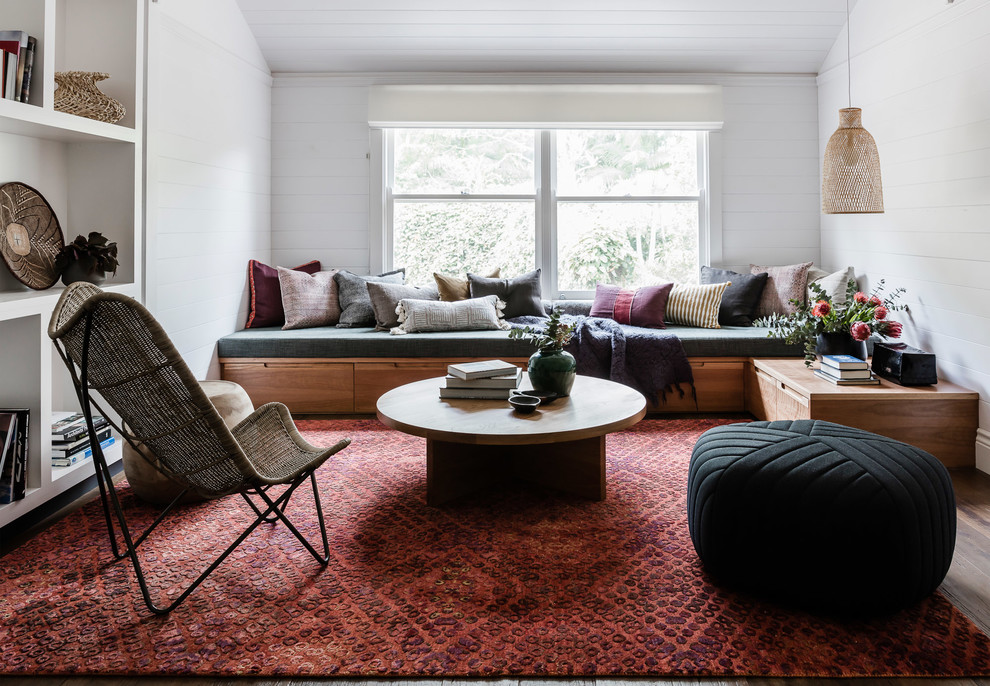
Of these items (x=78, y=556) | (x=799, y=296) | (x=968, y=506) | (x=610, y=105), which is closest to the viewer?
(x=78, y=556)

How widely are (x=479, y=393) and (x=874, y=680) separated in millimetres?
1727

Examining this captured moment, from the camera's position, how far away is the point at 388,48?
16.0 ft

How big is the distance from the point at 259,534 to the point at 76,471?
92cm

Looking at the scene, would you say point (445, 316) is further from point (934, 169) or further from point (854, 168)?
point (934, 169)

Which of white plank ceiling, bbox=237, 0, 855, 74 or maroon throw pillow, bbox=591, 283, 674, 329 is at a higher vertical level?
white plank ceiling, bbox=237, 0, 855, 74

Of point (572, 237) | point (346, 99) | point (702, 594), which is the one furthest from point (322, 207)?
point (702, 594)

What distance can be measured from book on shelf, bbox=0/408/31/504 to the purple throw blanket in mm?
2828

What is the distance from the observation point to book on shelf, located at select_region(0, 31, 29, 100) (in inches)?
98.5

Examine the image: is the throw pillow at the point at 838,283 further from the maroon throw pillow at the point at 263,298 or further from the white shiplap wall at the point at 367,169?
the maroon throw pillow at the point at 263,298

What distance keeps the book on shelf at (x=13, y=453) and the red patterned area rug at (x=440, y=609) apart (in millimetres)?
201

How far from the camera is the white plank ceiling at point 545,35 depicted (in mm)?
4520

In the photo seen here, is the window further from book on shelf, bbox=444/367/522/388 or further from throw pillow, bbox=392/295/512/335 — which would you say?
book on shelf, bbox=444/367/522/388

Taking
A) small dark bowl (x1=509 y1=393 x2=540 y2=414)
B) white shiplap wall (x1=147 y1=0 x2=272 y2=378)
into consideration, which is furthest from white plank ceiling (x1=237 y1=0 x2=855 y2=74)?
small dark bowl (x1=509 y1=393 x2=540 y2=414)

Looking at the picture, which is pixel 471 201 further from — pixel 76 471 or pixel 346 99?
pixel 76 471
